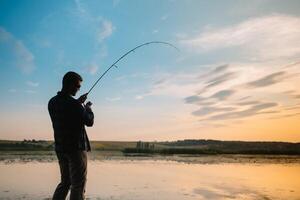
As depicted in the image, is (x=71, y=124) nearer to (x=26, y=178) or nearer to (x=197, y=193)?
(x=197, y=193)

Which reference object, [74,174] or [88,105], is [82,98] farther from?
[74,174]

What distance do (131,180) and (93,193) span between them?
326cm

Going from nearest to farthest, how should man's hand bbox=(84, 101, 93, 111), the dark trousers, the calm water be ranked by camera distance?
the dark trousers < man's hand bbox=(84, 101, 93, 111) < the calm water

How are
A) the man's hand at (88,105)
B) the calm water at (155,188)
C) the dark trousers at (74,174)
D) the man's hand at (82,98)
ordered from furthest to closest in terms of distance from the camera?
the calm water at (155,188) → the man's hand at (82,98) → the man's hand at (88,105) → the dark trousers at (74,174)

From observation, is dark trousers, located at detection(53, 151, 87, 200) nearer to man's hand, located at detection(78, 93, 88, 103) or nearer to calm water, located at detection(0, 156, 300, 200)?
man's hand, located at detection(78, 93, 88, 103)

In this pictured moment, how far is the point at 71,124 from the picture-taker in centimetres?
603

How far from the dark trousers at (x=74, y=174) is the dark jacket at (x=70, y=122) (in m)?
0.10

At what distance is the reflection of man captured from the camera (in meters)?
5.91

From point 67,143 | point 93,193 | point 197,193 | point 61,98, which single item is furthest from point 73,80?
point 197,193

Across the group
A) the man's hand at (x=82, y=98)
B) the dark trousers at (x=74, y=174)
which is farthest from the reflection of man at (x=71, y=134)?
the man's hand at (x=82, y=98)

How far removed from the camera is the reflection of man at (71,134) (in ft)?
19.4

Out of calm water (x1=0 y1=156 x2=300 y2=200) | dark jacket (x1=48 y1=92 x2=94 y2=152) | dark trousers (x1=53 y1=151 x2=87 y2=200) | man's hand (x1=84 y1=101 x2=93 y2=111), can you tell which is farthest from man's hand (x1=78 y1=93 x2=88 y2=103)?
calm water (x1=0 y1=156 x2=300 y2=200)

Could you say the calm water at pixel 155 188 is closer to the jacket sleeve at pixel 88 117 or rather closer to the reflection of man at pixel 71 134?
the reflection of man at pixel 71 134

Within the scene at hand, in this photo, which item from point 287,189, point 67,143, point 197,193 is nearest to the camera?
point 67,143
